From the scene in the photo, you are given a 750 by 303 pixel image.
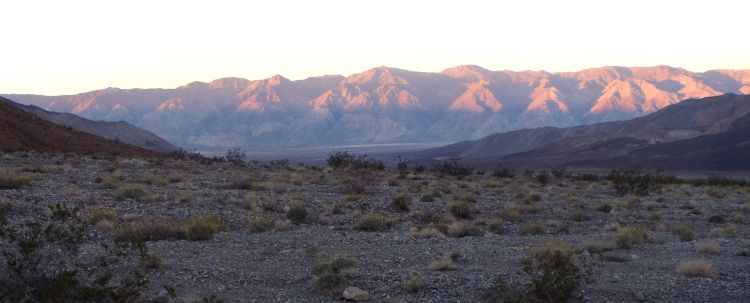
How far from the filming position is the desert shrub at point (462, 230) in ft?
48.1

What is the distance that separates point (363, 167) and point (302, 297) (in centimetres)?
3094

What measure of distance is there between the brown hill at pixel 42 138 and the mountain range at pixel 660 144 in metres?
87.2

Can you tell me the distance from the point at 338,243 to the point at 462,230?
3094 mm

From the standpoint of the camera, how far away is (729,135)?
124 m

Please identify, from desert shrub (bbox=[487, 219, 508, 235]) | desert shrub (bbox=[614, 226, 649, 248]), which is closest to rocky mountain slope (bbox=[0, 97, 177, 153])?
desert shrub (bbox=[487, 219, 508, 235])

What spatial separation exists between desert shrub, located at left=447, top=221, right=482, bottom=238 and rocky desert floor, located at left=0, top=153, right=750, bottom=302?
0.04 meters

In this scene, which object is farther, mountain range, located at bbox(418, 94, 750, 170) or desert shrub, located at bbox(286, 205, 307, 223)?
mountain range, located at bbox(418, 94, 750, 170)

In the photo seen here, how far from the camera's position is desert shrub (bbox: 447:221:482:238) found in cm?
1467

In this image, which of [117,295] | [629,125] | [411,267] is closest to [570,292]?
[411,267]

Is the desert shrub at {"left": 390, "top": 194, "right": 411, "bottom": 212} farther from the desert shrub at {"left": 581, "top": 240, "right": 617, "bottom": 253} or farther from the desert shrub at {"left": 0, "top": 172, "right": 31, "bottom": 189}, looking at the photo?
the desert shrub at {"left": 0, "top": 172, "right": 31, "bottom": 189}

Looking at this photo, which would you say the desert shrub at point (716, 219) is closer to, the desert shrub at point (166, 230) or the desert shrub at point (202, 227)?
Result: the desert shrub at point (202, 227)

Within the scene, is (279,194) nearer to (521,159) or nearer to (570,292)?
(570,292)

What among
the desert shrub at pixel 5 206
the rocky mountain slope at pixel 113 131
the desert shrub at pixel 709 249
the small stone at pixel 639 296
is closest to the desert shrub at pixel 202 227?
the desert shrub at pixel 5 206

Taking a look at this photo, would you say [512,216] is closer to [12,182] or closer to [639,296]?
[639,296]
